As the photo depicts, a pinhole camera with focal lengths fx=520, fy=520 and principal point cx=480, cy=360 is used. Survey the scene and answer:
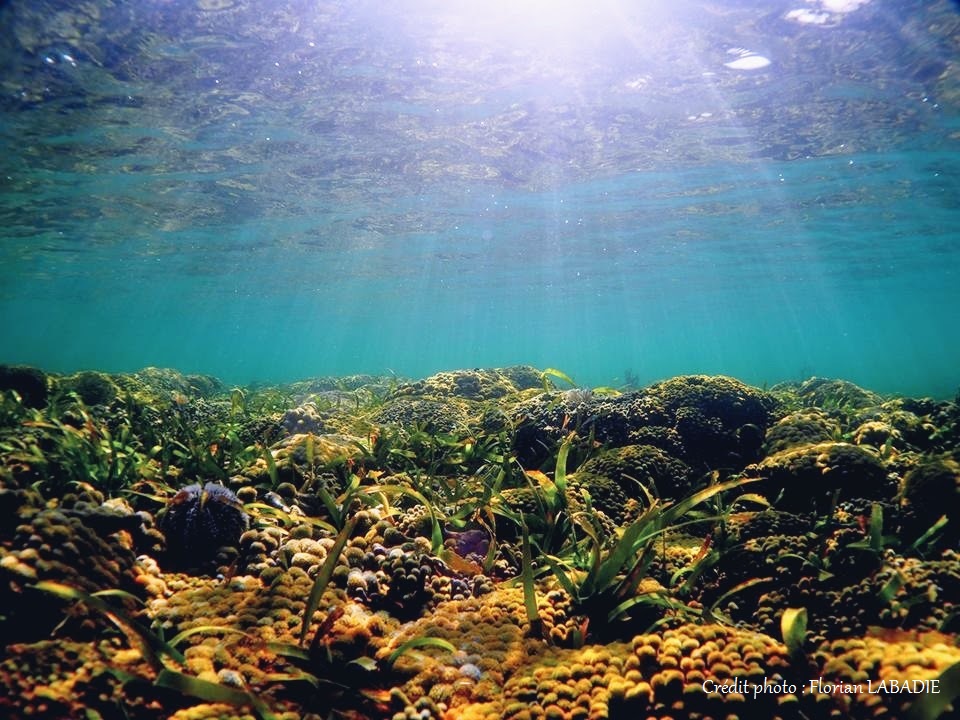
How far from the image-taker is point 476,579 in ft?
13.7

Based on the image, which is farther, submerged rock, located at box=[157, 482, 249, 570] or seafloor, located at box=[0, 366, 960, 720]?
submerged rock, located at box=[157, 482, 249, 570]

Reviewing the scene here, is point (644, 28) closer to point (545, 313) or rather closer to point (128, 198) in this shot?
point (128, 198)

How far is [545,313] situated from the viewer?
68312 millimetres

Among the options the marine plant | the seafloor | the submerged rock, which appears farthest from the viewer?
the submerged rock

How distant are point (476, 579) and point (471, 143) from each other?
16418mm

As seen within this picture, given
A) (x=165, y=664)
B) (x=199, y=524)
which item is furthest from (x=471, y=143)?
(x=165, y=664)

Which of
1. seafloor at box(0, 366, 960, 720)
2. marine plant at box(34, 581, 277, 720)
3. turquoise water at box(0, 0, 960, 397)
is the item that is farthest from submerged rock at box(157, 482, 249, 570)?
turquoise water at box(0, 0, 960, 397)

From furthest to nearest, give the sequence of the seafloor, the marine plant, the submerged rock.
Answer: the submerged rock, the seafloor, the marine plant

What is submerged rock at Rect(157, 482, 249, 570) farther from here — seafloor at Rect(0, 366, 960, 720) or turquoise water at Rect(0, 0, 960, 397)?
turquoise water at Rect(0, 0, 960, 397)

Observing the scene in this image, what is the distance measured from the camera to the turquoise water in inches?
448

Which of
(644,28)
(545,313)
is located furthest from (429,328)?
(644,28)

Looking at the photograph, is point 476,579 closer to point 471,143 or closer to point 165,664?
point 165,664

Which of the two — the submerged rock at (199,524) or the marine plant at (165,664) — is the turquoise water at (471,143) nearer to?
the submerged rock at (199,524)

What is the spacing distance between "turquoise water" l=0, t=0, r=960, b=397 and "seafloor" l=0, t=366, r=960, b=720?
30.8 feet
